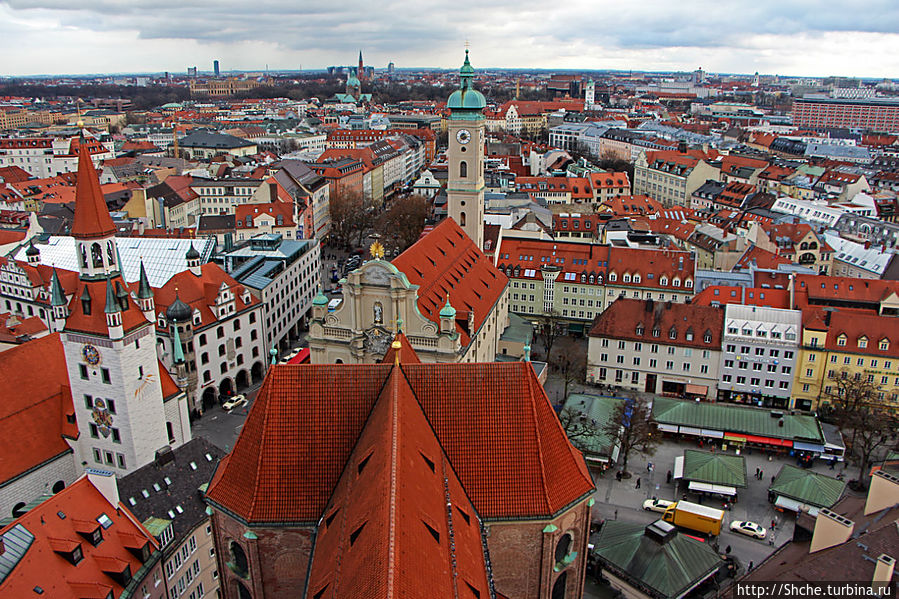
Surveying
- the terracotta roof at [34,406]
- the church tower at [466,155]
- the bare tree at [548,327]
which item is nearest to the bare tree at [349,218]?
the church tower at [466,155]

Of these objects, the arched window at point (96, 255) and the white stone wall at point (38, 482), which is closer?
the arched window at point (96, 255)

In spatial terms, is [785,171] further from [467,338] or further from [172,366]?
[172,366]

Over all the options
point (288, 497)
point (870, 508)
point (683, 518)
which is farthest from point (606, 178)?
point (288, 497)

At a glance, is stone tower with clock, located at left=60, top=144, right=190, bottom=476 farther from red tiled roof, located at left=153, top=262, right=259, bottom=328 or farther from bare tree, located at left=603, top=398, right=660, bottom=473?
bare tree, located at left=603, top=398, right=660, bottom=473

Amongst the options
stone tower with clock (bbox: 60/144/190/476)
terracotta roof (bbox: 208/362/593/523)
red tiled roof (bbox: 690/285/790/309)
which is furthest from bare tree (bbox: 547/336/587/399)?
stone tower with clock (bbox: 60/144/190/476)

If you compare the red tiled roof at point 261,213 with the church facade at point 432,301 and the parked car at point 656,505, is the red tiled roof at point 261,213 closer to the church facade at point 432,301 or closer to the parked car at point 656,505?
the church facade at point 432,301

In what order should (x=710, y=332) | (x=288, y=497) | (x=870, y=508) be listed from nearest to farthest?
1. (x=288, y=497)
2. (x=870, y=508)
3. (x=710, y=332)
